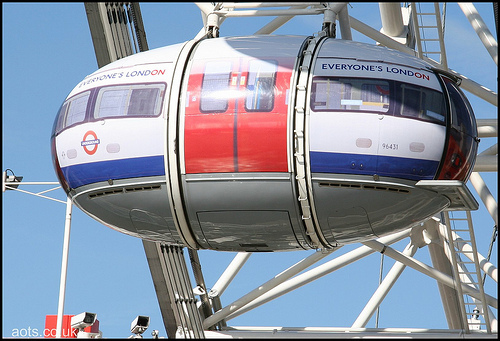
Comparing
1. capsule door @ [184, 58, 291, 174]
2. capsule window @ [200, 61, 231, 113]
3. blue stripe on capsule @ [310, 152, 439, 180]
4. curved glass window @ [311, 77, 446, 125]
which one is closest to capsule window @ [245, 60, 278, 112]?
capsule door @ [184, 58, 291, 174]

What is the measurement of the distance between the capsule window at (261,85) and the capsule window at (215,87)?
14.8 inches

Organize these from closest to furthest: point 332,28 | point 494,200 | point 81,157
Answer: point 81,157, point 332,28, point 494,200

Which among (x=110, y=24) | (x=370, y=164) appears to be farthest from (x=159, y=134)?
(x=110, y=24)

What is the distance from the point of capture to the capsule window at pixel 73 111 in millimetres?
17484

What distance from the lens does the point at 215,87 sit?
16594 millimetres

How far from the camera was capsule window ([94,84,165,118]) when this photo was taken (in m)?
16.8

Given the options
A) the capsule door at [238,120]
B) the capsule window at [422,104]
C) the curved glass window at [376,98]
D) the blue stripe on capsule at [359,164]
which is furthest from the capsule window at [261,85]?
the capsule window at [422,104]

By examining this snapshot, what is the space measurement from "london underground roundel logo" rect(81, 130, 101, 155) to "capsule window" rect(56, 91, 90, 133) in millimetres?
354

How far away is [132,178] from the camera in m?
16.9

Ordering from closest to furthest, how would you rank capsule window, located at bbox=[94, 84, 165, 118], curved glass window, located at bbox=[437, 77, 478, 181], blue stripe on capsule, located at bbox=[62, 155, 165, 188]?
curved glass window, located at bbox=[437, 77, 478, 181] → blue stripe on capsule, located at bbox=[62, 155, 165, 188] → capsule window, located at bbox=[94, 84, 165, 118]

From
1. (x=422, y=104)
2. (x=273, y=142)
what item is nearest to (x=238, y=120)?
(x=273, y=142)

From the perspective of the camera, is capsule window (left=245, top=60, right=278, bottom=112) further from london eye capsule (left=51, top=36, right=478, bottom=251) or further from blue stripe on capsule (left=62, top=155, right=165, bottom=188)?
blue stripe on capsule (left=62, top=155, right=165, bottom=188)

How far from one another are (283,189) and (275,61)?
2.15 metres

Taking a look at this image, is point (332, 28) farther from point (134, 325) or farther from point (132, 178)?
point (134, 325)
